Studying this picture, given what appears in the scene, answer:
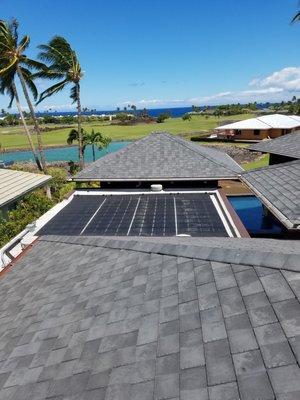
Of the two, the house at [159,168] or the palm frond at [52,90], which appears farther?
the palm frond at [52,90]

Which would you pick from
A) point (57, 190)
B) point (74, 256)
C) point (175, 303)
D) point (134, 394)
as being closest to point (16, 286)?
point (74, 256)

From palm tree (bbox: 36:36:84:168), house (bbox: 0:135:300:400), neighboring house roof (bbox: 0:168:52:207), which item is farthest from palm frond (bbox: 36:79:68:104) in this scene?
house (bbox: 0:135:300:400)

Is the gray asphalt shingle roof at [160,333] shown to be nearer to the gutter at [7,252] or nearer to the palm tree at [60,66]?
the gutter at [7,252]

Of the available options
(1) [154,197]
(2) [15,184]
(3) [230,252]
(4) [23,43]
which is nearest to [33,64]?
(4) [23,43]

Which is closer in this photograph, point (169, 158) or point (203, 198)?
point (203, 198)

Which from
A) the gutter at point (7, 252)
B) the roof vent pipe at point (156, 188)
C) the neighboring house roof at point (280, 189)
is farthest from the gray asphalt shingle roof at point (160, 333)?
the roof vent pipe at point (156, 188)

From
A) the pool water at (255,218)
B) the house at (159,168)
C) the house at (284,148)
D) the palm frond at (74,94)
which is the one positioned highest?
the palm frond at (74,94)

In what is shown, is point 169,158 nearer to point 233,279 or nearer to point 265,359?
point 233,279

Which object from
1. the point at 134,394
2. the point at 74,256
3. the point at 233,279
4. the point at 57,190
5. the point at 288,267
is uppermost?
the point at 288,267
